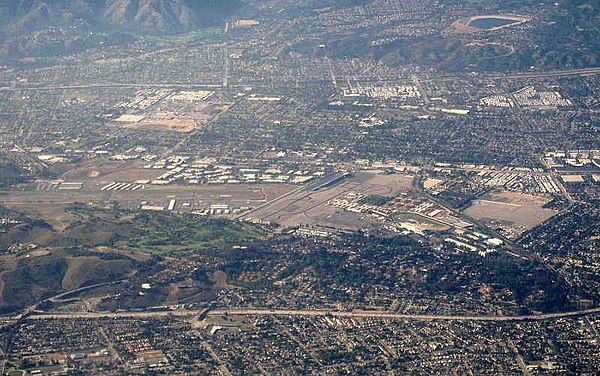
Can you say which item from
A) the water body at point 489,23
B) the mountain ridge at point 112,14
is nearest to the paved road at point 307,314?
the water body at point 489,23

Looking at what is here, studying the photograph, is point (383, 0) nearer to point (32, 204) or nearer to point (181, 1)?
point (181, 1)

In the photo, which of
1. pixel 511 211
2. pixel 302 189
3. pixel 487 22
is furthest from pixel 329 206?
pixel 487 22

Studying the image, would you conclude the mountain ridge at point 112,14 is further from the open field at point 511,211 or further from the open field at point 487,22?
the open field at point 511,211

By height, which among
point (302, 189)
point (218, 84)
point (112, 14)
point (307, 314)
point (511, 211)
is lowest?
point (218, 84)

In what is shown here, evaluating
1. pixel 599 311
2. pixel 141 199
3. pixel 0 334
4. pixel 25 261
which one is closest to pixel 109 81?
pixel 141 199

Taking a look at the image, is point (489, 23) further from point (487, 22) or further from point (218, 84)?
point (218, 84)

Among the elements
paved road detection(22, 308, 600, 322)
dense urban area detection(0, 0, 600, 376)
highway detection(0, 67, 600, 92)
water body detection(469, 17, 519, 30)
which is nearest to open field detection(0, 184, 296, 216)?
dense urban area detection(0, 0, 600, 376)

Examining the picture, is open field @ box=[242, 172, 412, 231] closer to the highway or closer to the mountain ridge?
the highway
